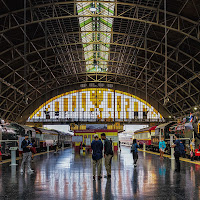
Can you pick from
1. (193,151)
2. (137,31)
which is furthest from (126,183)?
(137,31)

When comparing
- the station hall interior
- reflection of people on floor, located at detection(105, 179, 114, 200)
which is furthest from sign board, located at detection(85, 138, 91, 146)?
reflection of people on floor, located at detection(105, 179, 114, 200)

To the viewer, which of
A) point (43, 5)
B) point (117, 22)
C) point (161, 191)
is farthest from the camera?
point (117, 22)

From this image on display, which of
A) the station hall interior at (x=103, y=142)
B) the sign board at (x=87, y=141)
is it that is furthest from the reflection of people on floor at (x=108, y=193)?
the sign board at (x=87, y=141)

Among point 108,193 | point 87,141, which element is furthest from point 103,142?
point 108,193

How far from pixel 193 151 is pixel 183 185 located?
12.1m

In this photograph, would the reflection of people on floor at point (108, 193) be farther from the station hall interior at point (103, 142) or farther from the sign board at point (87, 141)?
the sign board at point (87, 141)

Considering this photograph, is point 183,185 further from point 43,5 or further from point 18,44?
point 18,44

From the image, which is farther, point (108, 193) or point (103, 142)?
point (103, 142)

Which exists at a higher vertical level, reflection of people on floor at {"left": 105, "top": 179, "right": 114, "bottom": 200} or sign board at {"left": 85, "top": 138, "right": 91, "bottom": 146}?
sign board at {"left": 85, "top": 138, "right": 91, "bottom": 146}

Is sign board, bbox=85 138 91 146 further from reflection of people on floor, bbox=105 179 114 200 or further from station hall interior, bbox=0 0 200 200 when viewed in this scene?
reflection of people on floor, bbox=105 179 114 200

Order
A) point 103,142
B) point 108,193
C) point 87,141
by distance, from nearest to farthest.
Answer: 1. point 108,193
2. point 103,142
3. point 87,141

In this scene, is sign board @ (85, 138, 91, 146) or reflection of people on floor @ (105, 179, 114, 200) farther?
sign board @ (85, 138, 91, 146)

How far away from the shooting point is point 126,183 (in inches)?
462

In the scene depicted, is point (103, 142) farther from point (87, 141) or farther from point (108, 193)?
point (108, 193)
